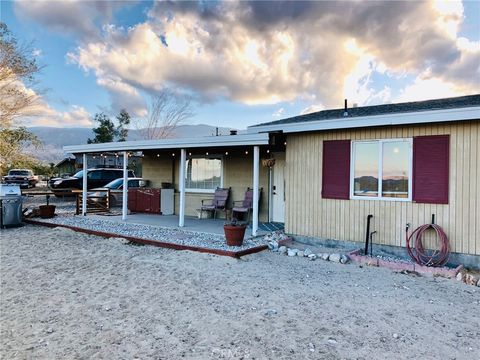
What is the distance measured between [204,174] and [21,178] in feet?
69.5

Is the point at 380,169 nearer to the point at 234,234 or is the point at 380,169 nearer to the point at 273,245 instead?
the point at 273,245

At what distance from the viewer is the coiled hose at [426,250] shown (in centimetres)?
592

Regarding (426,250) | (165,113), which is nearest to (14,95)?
(165,113)

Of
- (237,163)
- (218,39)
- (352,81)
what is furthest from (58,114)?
(352,81)

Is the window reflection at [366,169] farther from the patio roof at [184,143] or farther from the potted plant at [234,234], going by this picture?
the potted plant at [234,234]

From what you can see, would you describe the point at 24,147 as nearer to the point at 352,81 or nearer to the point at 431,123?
the point at 352,81

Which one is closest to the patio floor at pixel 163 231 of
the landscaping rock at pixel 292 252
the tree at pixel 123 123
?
the landscaping rock at pixel 292 252

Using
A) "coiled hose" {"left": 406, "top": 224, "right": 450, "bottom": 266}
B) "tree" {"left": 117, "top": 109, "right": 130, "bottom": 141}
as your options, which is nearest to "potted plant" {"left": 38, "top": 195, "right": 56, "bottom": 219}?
"coiled hose" {"left": 406, "top": 224, "right": 450, "bottom": 266}

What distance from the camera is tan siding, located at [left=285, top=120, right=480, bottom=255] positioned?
5.91 metres

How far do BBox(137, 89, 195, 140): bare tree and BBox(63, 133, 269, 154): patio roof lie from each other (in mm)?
18315

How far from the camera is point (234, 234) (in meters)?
6.75

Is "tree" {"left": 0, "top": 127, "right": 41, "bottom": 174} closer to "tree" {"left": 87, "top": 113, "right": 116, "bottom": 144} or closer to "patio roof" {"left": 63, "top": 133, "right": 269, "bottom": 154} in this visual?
"patio roof" {"left": 63, "top": 133, "right": 269, "bottom": 154}

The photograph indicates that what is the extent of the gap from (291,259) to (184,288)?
2.38 m

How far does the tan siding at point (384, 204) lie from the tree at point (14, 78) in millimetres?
14588
